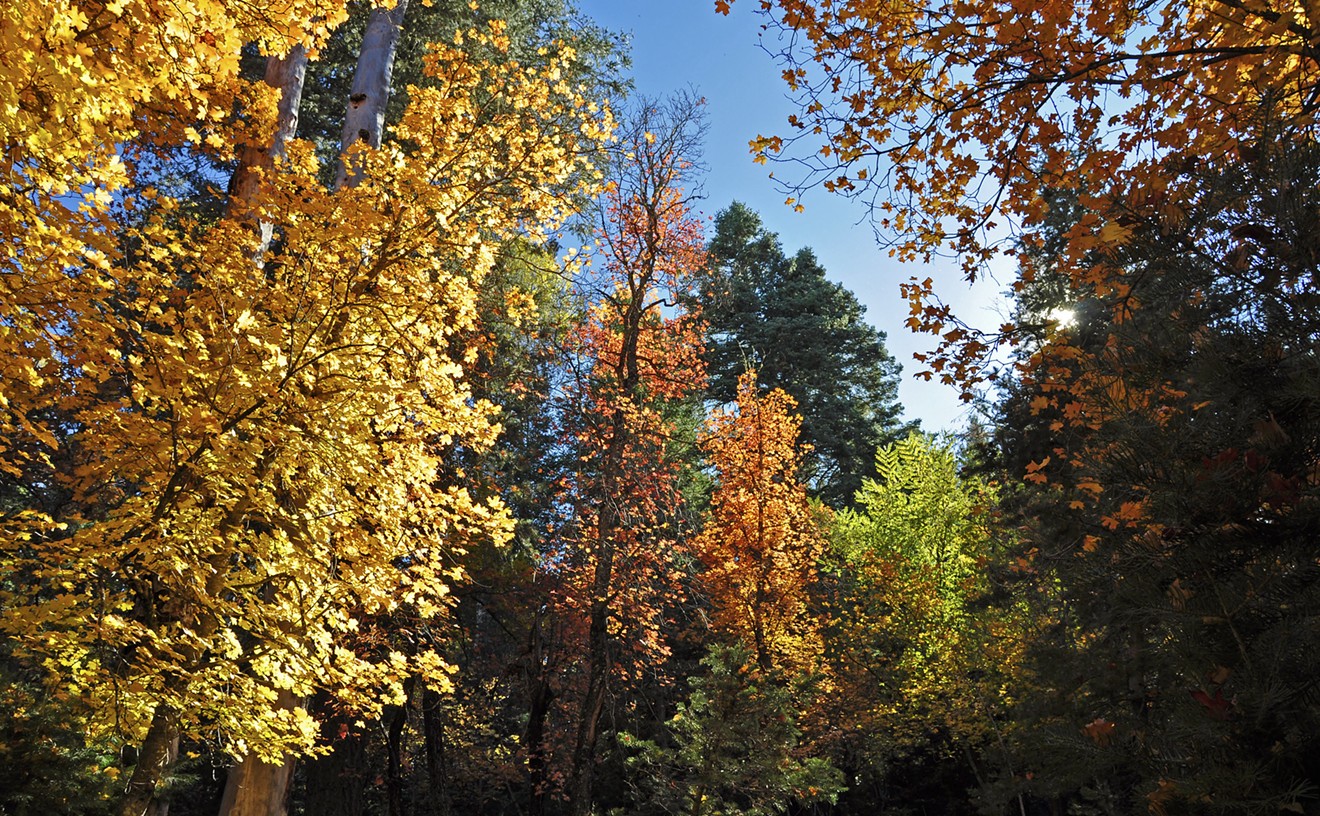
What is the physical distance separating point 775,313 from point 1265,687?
28.9m

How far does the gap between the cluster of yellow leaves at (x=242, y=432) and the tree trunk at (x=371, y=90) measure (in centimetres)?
81

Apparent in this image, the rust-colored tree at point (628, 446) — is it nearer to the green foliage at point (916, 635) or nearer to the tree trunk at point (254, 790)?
the tree trunk at point (254, 790)

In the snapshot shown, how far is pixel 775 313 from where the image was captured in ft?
102

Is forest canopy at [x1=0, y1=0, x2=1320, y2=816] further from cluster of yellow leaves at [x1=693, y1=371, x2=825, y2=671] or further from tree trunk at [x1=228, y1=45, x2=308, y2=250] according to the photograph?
cluster of yellow leaves at [x1=693, y1=371, x2=825, y2=671]

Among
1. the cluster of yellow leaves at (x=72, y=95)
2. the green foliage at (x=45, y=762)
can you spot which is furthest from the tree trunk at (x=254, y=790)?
the green foliage at (x=45, y=762)

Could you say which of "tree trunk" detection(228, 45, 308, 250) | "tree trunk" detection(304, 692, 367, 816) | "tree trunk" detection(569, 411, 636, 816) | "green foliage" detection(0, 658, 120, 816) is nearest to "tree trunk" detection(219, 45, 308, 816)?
"tree trunk" detection(228, 45, 308, 250)

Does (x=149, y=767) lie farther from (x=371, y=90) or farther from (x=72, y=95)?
(x=371, y=90)

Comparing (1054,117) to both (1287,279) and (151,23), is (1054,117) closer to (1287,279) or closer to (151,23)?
(1287,279)

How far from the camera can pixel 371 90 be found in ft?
24.4

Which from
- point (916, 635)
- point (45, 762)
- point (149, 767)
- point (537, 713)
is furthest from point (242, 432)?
point (916, 635)

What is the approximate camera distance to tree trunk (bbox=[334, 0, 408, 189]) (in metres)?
7.27

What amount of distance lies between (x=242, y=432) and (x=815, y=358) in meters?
25.6

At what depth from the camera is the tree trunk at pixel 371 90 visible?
7.27 metres

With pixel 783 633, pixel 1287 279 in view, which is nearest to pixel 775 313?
pixel 783 633
